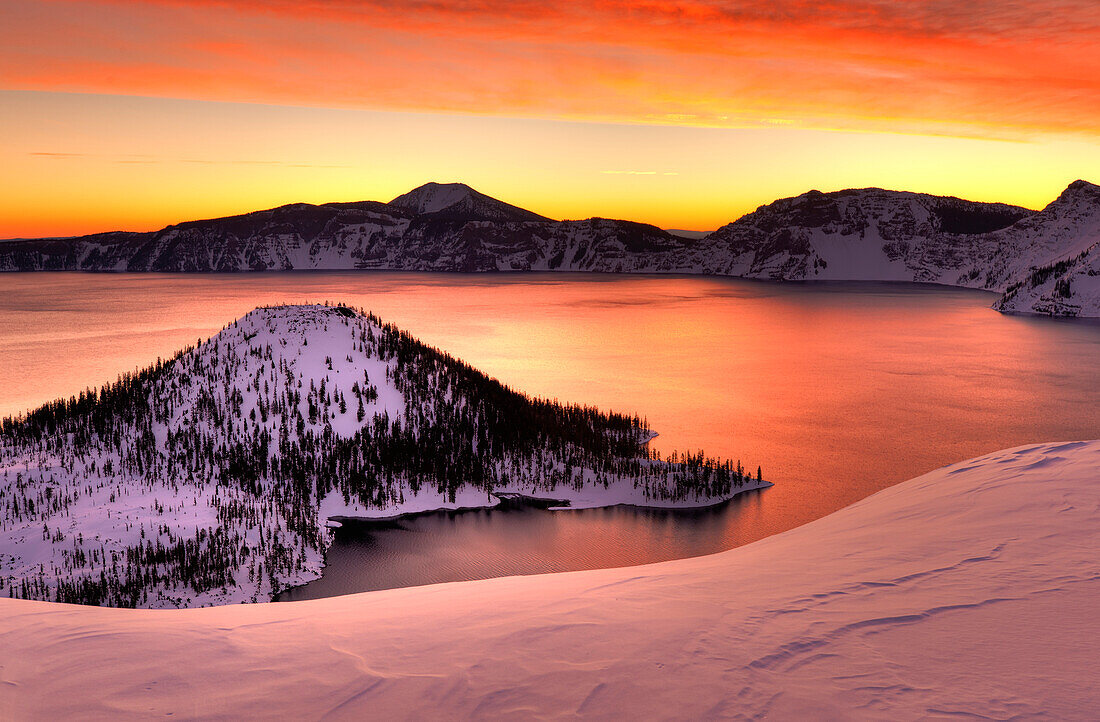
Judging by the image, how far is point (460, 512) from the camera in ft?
121

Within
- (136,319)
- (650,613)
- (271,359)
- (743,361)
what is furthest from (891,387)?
(136,319)

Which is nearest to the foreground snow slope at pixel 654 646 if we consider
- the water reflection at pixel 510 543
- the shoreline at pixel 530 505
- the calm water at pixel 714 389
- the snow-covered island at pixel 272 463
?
the water reflection at pixel 510 543

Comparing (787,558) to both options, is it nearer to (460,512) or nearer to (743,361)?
(460,512)

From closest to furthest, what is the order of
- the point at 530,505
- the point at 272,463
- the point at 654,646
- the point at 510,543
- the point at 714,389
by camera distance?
the point at 654,646
the point at 510,543
the point at 530,505
the point at 272,463
the point at 714,389

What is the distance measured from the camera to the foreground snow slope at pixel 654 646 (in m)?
8.31

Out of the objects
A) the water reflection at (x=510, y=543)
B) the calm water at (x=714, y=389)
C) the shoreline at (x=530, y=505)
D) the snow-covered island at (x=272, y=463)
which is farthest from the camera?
the shoreline at (x=530, y=505)

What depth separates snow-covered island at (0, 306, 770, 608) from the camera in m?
27.5

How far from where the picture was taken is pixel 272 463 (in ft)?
126

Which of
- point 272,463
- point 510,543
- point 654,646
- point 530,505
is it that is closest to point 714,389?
point 530,505

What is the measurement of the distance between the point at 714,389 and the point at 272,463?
172ft

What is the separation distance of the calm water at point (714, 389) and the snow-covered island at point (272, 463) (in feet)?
9.34

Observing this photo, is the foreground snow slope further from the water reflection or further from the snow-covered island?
the snow-covered island

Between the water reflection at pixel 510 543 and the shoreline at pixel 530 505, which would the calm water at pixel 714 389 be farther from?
the shoreline at pixel 530 505

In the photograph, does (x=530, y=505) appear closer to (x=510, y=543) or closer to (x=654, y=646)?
(x=510, y=543)
